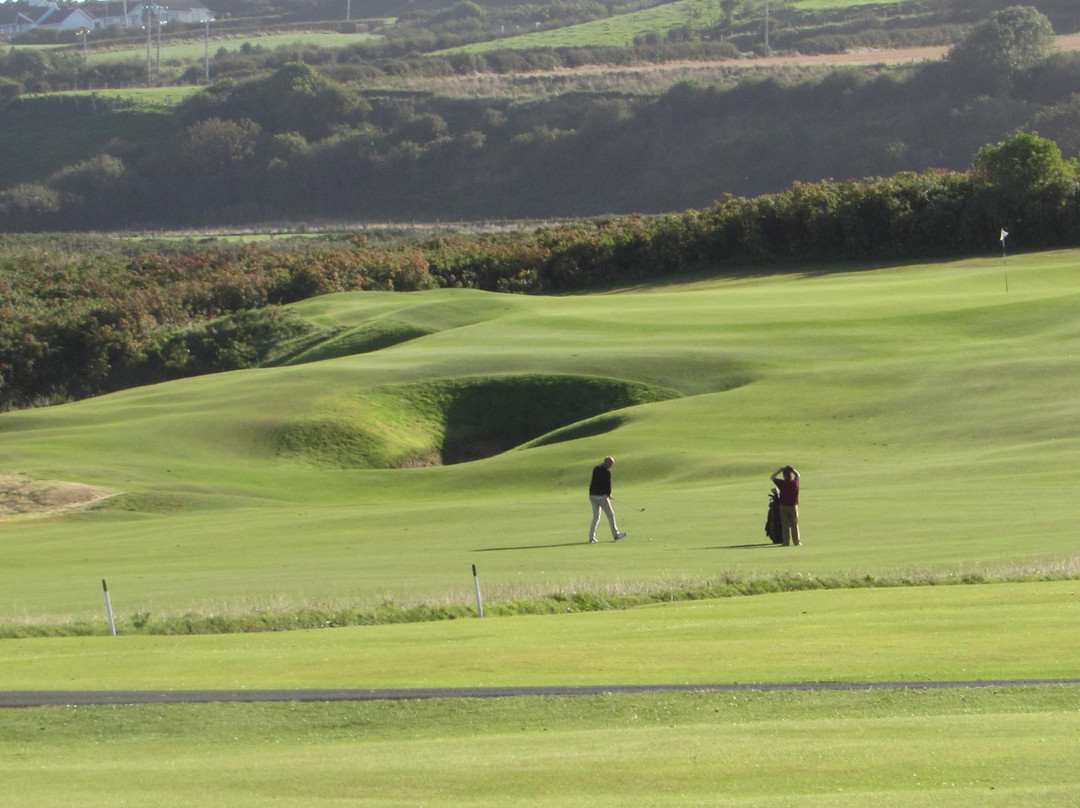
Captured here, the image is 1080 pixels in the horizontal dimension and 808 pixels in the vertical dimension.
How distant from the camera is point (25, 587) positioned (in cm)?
2056

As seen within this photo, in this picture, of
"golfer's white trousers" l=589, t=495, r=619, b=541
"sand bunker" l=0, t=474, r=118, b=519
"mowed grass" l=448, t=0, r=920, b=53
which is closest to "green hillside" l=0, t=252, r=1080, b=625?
"sand bunker" l=0, t=474, r=118, b=519

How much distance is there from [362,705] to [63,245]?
84.8 metres

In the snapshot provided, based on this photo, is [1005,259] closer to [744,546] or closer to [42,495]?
[744,546]

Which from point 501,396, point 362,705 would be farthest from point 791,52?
point 362,705

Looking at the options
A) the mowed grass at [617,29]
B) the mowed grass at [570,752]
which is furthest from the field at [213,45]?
the mowed grass at [570,752]

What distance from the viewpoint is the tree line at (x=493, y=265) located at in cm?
5297

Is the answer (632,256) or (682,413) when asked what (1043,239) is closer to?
(632,256)

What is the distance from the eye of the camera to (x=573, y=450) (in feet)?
106

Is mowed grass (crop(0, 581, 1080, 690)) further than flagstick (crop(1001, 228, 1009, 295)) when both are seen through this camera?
No

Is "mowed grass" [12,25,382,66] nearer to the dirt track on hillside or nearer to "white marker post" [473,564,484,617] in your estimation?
the dirt track on hillside

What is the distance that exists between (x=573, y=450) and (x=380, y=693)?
2014 centimetres

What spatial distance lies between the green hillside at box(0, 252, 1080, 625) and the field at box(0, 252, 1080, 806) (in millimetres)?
126

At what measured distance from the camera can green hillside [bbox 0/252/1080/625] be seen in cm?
2000

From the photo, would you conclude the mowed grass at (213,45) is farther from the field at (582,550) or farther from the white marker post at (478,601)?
the white marker post at (478,601)
